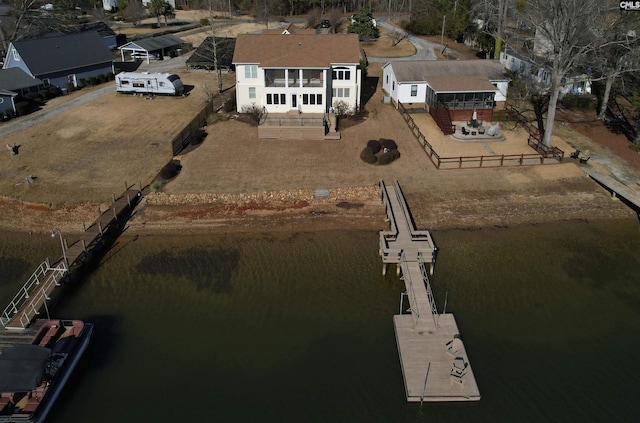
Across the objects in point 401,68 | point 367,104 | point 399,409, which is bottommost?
point 399,409

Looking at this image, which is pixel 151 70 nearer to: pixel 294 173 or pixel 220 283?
pixel 294 173

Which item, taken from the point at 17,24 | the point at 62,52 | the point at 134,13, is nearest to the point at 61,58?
the point at 62,52

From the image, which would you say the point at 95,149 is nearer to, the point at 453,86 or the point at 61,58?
the point at 61,58

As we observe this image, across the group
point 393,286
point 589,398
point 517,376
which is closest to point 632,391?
point 589,398

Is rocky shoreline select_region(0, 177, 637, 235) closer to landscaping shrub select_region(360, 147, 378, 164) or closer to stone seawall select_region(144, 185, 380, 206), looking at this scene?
stone seawall select_region(144, 185, 380, 206)

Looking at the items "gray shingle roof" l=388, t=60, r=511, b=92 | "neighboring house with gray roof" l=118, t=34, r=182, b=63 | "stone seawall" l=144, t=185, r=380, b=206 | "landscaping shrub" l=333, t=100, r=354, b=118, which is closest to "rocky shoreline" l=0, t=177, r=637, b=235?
"stone seawall" l=144, t=185, r=380, b=206
